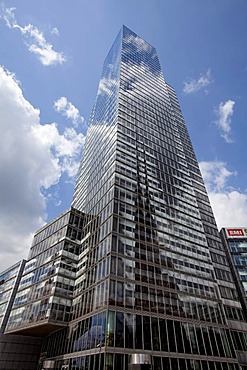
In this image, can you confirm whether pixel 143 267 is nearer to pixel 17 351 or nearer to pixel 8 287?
pixel 17 351

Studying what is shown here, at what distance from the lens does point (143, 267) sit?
1789 inches

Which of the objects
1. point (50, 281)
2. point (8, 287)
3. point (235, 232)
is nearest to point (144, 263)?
point (50, 281)

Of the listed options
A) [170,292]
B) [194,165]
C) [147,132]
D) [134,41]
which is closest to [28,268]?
[170,292]

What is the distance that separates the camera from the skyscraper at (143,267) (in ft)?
122

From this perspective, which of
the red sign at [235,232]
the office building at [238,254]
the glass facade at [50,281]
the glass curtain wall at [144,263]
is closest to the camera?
the glass curtain wall at [144,263]

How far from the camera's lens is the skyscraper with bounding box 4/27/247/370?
1465 inches

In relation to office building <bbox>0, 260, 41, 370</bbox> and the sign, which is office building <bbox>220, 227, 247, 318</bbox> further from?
office building <bbox>0, 260, 41, 370</bbox>

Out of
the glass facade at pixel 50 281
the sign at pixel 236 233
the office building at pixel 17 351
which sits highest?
the sign at pixel 236 233

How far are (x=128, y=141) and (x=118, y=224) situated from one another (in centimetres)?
2697

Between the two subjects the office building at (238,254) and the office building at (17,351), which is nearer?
the office building at (17,351)

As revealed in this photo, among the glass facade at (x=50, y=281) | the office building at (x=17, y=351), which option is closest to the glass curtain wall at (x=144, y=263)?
the glass facade at (x=50, y=281)

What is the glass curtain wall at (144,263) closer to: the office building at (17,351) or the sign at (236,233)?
the sign at (236,233)

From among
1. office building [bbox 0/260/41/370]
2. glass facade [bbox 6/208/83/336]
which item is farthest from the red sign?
office building [bbox 0/260/41/370]

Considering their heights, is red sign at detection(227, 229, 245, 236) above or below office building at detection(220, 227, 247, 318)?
above
